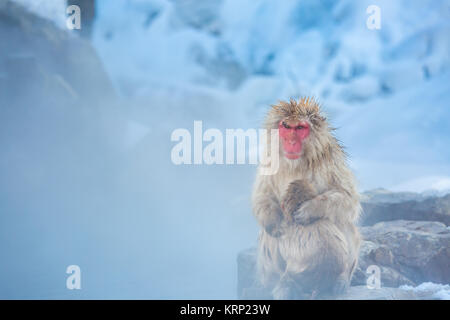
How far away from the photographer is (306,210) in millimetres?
1498

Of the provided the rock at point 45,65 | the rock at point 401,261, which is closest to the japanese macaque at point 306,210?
the rock at point 401,261

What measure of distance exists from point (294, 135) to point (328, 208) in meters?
0.32

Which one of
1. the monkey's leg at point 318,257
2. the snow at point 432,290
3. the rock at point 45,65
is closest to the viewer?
the monkey's leg at point 318,257

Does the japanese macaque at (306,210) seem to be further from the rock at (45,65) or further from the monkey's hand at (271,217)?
the rock at (45,65)

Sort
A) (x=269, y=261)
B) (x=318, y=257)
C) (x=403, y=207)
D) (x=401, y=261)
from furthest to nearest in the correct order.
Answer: (x=403, y=207)
(x=401, y=261)
(x=269, y=261)
(x=318, y=257)

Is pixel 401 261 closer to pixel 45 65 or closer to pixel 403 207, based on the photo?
pixel 403 207

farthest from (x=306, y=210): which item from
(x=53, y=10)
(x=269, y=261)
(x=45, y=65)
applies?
(x=53, y=10)

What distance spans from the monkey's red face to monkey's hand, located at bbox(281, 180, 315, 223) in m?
0.12

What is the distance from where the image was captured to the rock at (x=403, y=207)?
181 cm

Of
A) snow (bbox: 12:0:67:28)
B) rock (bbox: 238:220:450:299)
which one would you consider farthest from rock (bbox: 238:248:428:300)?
snow (bbox: 12:0:67:28)

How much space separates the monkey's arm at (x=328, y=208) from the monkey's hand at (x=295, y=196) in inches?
0.7

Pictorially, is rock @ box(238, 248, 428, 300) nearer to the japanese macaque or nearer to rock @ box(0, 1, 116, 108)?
the japanese macaque

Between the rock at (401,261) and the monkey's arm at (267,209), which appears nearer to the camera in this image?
the monkey's arm at (267,209)
